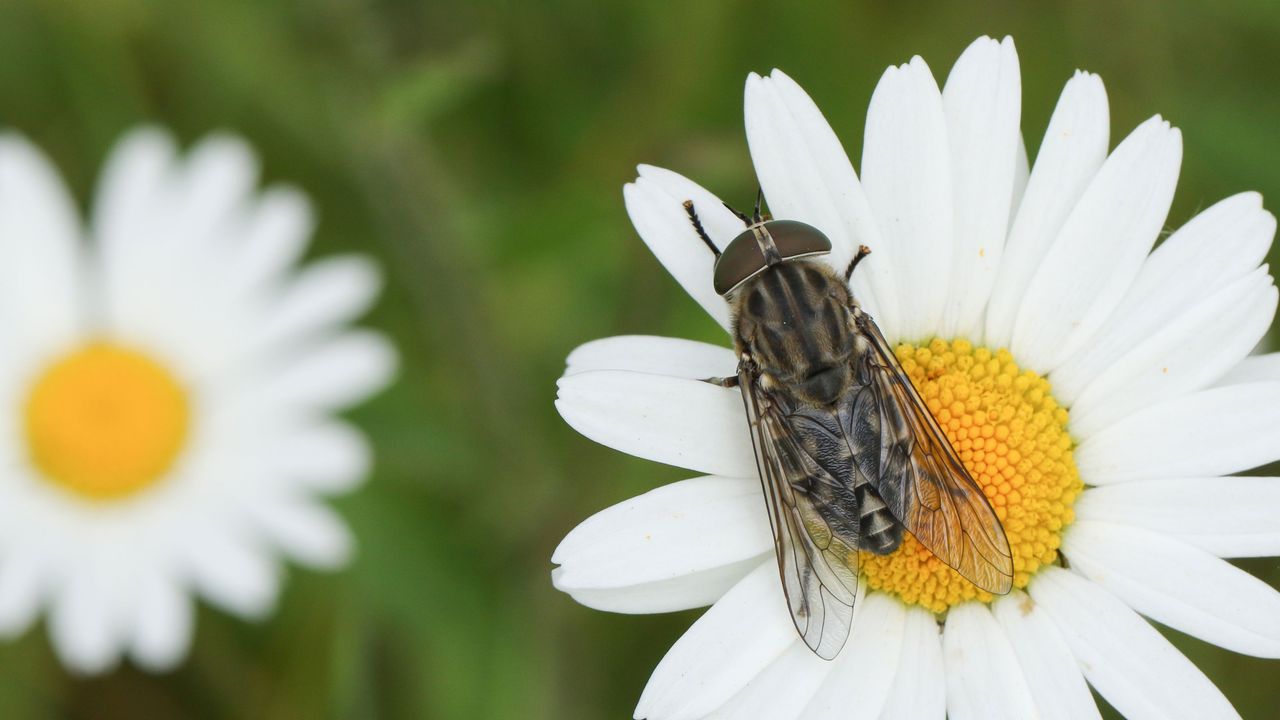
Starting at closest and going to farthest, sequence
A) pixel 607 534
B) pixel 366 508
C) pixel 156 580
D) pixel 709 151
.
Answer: pixel 607 534
pixel 709 151
pixel 156 580
pixel 366 508

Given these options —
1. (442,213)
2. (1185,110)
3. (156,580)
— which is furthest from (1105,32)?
(156,580)

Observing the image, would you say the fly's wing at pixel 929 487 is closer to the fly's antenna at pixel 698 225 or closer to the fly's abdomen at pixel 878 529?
the fly's abdomen at pixel 878 529

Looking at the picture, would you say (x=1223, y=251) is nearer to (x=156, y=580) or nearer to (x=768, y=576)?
(x=768, y=576)

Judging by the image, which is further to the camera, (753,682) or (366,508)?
(366,508)

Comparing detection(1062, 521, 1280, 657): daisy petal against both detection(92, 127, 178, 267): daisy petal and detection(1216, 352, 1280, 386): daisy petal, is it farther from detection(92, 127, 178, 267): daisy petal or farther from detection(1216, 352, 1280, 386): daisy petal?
detection(92, 127, 178, 267): daisy petal

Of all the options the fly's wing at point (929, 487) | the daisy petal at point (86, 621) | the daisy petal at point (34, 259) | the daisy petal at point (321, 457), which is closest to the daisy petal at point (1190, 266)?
the fly's wing at point (929, 487)

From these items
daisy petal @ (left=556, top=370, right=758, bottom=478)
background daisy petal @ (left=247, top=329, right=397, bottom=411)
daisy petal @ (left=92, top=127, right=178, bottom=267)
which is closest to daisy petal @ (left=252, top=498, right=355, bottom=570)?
background daisy petal @ (left=247, top=329, right=397, bottom=411)

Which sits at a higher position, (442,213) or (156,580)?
(442,213)
